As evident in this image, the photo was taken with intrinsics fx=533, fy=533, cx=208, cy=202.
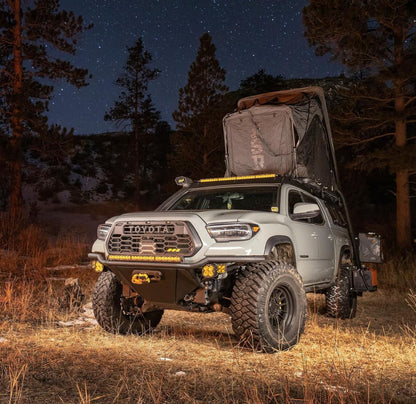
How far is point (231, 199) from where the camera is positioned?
7.51 m

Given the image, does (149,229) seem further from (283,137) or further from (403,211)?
(403,211)

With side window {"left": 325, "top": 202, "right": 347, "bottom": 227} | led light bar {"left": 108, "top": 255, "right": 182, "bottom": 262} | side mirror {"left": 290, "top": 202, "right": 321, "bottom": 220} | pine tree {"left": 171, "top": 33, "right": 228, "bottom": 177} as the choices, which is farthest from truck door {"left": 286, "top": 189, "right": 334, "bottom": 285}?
pine tree {"left": 171, "top": 33, "right": 228, "bottom": 177}

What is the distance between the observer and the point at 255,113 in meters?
9.23

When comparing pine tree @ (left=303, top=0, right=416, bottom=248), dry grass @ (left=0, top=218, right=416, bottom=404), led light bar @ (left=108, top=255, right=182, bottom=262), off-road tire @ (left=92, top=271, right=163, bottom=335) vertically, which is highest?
pine tree @ (left=303, top=0, right=416, bottom=248)

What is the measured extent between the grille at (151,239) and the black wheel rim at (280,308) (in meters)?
1.13

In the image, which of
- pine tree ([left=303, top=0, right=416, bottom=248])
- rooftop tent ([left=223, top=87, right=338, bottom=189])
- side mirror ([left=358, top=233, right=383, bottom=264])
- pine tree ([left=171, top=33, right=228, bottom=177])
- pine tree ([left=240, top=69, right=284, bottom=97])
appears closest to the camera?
rooftop tent ([left=223, top=87, right=338, bottom=189])

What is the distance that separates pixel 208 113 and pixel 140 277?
70.1 feet

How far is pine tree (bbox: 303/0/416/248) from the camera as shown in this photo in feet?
52.1

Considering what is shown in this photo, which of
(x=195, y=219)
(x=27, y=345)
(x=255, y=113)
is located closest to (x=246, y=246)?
(x=195, y=219)

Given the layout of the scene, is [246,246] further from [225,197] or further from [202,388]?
[225,197]

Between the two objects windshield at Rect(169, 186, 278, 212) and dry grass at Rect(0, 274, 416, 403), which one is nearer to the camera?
dry grass at Rect(0, 274, 416, 403)

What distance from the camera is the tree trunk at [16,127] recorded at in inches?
722

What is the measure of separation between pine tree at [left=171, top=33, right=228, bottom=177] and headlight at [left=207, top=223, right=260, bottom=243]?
20.7 m

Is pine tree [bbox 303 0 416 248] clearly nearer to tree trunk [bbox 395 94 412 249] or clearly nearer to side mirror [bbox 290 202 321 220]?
tree trunk [bbox 395 94 412 249]
